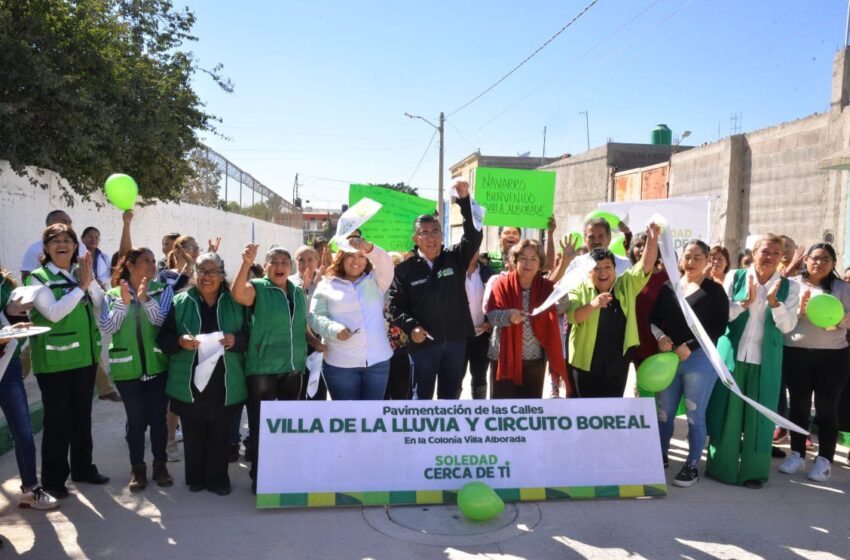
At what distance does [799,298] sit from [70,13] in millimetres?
10242

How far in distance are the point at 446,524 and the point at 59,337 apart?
279 cm

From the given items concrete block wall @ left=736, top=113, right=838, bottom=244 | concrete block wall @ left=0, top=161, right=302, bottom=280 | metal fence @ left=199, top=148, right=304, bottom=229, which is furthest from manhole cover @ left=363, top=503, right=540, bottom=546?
metal fence @ left=199, top=148, right=304, bottom=229

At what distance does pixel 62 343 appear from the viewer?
4.12 metres

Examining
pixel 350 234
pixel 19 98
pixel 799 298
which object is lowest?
pixel 799 298

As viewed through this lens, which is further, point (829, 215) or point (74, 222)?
point (829, 215)

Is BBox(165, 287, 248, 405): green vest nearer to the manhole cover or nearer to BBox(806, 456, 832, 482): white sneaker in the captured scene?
the manhole cover

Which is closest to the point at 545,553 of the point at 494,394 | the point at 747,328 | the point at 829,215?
the point at 494,394

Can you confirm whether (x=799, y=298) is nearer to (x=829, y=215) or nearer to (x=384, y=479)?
(x=384, y=479)

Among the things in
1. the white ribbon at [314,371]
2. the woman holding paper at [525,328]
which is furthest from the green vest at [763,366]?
the white ribbon at [314,371]

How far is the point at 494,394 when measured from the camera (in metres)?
4.85

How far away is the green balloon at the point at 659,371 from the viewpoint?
14.1ft

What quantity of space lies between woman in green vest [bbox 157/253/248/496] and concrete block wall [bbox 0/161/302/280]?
5.29 meters

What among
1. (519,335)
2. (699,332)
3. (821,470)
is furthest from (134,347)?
(821,470)

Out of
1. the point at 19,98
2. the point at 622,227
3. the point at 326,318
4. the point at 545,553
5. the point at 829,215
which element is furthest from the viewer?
the point at 829,215
